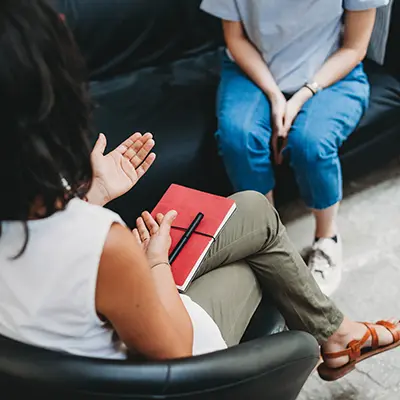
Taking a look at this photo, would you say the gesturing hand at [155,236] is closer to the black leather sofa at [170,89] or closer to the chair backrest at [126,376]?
the chair backrest at [126,376]

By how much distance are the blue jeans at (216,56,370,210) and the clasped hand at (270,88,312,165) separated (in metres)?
0.02

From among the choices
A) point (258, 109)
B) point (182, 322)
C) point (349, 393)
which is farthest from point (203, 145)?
point (182, 322)

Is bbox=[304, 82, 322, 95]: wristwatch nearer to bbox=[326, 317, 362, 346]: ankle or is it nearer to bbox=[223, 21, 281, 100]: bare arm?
bbox=[223, 21, 281, 100]: bare arm

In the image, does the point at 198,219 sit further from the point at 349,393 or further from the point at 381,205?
the point at 381,205

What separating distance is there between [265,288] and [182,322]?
1.34 ft

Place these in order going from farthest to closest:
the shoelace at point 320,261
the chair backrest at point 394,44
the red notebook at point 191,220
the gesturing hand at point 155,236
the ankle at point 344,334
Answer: the chair backrest at point 394,44 → the shoelace at point 320,261 → the ankle at point 344,334 → the red notebook at point 191,220 → the gesturing hand at point 155,236

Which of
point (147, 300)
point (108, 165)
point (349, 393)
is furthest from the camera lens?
point (349, 393)

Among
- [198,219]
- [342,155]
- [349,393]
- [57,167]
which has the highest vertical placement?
[57,167]

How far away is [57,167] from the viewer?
73cm

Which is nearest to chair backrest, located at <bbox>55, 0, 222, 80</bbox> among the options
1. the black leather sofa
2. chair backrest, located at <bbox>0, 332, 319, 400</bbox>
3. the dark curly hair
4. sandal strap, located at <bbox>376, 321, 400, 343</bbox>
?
the black leather sofa

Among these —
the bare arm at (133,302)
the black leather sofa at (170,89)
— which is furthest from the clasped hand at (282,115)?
the bare arm at (133,302)

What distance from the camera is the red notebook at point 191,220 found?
1.14 metres

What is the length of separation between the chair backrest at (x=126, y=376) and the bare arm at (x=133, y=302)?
67 millimetres

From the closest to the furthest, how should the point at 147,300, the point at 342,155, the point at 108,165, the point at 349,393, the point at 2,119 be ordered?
the point at 2,119 → the point at 147,300 → the point at 108,165 → the point at 349,393 → the point at 342,155
